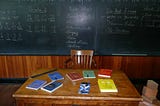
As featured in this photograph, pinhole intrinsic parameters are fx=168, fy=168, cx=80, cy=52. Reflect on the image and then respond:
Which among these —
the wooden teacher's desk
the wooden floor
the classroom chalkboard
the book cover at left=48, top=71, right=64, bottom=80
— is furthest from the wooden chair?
the wooden floor

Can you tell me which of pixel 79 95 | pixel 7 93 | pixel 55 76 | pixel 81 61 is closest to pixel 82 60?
pixel 81 61

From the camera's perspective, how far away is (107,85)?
175cm

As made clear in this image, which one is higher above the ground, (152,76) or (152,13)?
(152,13)

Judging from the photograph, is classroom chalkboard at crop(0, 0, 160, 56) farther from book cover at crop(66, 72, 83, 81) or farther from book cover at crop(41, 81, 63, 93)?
book cover at crop(41, 81, 63, 93)

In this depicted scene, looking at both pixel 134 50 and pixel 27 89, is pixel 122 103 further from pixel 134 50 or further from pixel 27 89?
pixel 134 50

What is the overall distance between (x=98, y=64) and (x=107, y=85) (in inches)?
57.8

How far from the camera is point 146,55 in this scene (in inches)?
123

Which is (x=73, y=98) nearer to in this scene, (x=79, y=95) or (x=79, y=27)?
(x=79, y=95)

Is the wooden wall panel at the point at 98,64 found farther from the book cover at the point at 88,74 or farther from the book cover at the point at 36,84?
the book cover at the point at 36,84

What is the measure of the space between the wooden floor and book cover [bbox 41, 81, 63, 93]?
1.24 metres

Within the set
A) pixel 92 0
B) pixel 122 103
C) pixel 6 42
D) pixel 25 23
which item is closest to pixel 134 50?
pixel 92 0

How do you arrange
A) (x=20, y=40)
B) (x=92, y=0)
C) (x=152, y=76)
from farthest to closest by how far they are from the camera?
1. (x=152, y=76)
2. (x=20, y=40)
3. (x=92, y=0)

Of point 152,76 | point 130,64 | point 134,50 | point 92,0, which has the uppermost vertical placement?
point 92,0

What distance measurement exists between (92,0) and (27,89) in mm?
1854
